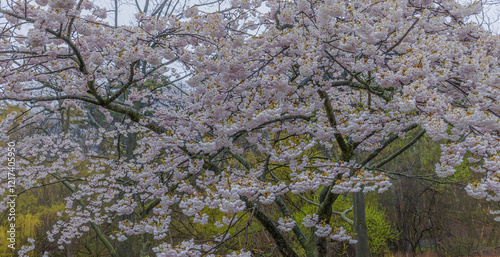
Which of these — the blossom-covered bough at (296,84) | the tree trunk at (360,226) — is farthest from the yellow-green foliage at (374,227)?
the blossom-covered bough at (296,84)

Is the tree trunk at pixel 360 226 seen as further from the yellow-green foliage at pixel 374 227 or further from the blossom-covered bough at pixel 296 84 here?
the blossom-covered bough at pixel 296 84

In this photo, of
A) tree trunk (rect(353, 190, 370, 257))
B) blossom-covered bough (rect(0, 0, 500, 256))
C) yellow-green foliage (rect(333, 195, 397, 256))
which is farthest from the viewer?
yellow-green foliage (rect(333, 195, 397, 256))

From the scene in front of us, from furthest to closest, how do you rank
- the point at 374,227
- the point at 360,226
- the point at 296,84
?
the point at 374,227
the point at 360,226
the point at 296,84

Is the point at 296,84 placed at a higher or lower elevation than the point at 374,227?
higher

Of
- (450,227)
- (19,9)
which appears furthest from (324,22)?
(450,227)

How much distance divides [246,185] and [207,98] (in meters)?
1.21

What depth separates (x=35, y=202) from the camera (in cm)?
1014

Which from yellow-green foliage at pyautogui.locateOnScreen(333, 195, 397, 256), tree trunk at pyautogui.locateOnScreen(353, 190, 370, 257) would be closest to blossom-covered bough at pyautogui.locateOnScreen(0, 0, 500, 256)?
tree trunk at pyautogui.locateOnScreen(353, 190, 370, 257)

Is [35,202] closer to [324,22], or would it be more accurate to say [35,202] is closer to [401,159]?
[324,22]

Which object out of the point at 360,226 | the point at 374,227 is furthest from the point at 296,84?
the point at 374,227

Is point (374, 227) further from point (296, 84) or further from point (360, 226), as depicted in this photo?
point (296, 84)

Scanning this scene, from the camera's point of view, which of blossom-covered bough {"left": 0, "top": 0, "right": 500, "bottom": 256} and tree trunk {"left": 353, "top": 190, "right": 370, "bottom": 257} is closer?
blossom-covered bough {"left": 0, "top": 0, "right": 500, "bottom": 256}

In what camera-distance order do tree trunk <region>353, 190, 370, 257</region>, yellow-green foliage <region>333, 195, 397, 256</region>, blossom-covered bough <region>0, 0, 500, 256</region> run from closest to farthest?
blossom-covered bough <region>0, 0, 500, 256</region> → tree trunk <region>353, 190, 370, 257</region> → yellow-green foliage <region>333, 195, 397, 256</region>

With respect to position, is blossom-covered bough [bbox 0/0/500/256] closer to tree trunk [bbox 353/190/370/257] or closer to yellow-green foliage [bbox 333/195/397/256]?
tree trunk [bbox 353/190/370/257]
